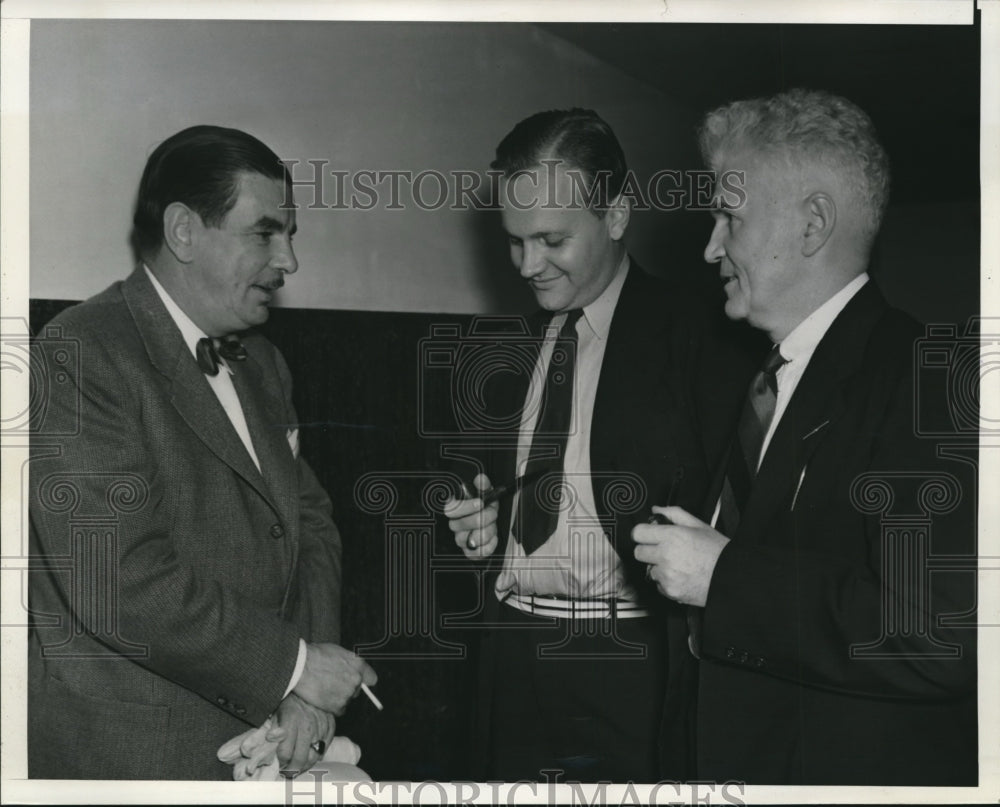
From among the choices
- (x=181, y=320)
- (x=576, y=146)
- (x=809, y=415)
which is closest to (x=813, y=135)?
(x=576, y=146)

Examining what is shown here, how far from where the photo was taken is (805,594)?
2.74 meters

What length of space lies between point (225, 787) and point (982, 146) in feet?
8.51

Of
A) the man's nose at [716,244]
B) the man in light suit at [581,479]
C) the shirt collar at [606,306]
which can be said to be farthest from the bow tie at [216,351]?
the man's nose at [716,244]

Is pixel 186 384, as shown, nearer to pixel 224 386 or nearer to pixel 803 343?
pixel 224 386

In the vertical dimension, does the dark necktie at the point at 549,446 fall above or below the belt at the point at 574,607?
above

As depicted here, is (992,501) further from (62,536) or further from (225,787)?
(62,536)

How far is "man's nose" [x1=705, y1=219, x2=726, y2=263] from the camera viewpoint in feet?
9.36

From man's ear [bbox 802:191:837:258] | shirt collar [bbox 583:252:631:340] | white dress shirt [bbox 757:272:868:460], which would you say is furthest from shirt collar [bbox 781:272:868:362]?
shirt collar [bbox 583:252:631:340]

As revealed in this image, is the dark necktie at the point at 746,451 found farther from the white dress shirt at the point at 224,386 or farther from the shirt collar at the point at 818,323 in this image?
the white dress shirt at the point at 224,386

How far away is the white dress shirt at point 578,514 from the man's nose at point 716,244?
21cm

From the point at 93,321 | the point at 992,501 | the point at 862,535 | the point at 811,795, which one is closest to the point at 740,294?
the point at 862,535

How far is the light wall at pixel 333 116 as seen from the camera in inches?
114

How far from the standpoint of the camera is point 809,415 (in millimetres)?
2754

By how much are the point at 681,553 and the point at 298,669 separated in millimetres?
1010
